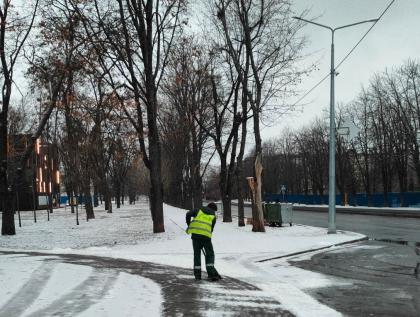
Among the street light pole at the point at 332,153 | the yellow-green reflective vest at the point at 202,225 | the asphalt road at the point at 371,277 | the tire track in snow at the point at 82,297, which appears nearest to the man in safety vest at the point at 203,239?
the yellow-green reflective vest at the point at 202,225

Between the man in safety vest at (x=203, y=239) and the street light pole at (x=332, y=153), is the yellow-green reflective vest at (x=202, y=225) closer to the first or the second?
the man in safety vest at (x=203, y=239)

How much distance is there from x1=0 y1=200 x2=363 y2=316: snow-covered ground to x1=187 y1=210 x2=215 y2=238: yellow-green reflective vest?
110cm

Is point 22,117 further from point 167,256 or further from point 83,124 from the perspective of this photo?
point 167,256

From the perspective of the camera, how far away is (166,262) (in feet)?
43.0

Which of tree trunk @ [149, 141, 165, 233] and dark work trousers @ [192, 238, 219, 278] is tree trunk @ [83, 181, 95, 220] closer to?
tree trunk @ [149, 141, 165, 233]

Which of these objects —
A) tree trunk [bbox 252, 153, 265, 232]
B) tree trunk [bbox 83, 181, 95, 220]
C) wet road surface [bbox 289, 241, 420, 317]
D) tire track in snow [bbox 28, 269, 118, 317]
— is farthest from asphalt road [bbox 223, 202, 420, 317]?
tree trunk [bbox 83, 181, 95, 220]

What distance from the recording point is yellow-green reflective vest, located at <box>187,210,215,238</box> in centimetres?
1013

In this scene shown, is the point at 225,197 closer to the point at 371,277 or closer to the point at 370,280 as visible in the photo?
the point at 371,277

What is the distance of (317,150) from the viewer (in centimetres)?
8038

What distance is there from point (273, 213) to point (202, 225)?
47.4 ft

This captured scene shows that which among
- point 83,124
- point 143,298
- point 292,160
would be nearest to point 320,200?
point 292,160

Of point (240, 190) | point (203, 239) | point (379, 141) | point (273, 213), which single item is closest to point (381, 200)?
point (379, 141)

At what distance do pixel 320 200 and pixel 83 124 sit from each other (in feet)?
144

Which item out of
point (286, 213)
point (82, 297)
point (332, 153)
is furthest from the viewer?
point (286, 213)
